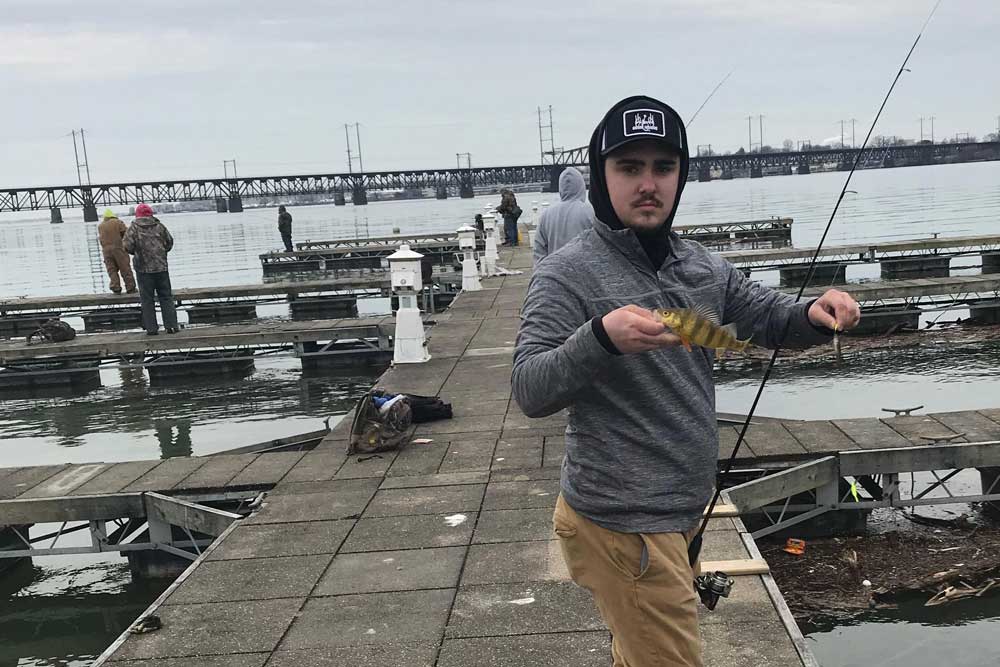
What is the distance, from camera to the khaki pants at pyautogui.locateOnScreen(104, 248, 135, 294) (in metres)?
22.1

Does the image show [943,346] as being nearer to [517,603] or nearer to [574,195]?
[574,195]

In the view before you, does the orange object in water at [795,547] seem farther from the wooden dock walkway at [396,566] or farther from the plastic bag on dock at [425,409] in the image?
the plastic bag on dock at [425,409]

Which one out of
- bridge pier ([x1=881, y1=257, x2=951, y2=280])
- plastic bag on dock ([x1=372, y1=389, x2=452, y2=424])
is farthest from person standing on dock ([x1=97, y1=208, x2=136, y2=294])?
bridge pier ([x1=881, y1=257, x2=951, y2=280])

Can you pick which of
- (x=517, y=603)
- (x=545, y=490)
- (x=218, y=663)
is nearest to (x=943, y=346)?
(x=545, y=490)

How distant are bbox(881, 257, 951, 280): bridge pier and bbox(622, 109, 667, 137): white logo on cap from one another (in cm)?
2579

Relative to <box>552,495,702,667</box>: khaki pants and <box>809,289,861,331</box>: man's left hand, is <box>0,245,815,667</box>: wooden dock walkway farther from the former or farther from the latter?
<box>809,289,861,331</box>: man's left hand

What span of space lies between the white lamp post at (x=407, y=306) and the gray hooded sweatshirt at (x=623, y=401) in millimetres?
8973

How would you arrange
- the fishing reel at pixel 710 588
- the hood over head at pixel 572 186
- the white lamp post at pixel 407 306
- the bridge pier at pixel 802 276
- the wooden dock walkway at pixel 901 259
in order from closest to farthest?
the fishing reel at pixel 710 588
the hood over head at pixel 572 186
the white lamp post at pixel 407 306
the bridge pier at pixel 802 276
the wooden dock walkway at pixel 901 259

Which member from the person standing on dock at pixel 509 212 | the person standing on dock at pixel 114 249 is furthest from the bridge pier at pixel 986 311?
the person standing on dock at pixel 114 249

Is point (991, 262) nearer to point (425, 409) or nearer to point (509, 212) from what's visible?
point (509, 212)

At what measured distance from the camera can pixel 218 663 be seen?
4.30 metres

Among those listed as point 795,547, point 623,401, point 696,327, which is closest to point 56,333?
point 795,547

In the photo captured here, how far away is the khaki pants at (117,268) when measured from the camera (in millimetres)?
22141

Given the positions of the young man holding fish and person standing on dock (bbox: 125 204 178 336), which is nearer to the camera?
the young man holding fish
